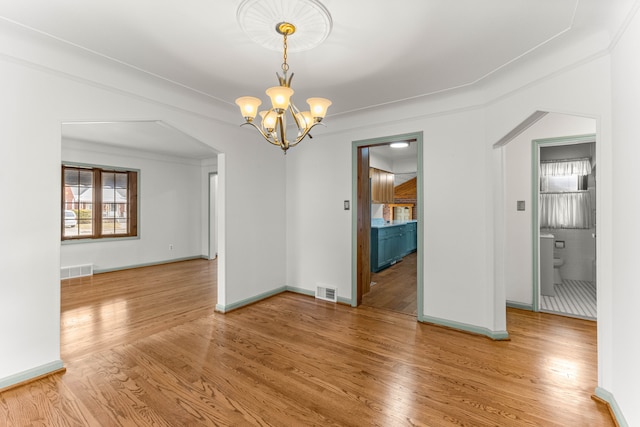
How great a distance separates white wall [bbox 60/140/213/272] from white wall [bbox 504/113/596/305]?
22.8 ft

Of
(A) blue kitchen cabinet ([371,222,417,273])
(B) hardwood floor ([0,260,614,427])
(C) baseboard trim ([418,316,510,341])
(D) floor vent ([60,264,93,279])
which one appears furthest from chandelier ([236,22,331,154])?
(D) floor vent ([60,264,93,279])

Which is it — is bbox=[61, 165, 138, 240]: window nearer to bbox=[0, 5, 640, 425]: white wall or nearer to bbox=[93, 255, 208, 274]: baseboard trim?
bbox=[93, 255, 208, 274]: baseboard trim

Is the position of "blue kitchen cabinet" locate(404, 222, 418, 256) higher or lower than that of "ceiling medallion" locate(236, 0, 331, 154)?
lower

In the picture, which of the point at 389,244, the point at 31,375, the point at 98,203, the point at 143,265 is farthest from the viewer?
the point at 143,265

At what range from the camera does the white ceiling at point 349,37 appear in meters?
1.84

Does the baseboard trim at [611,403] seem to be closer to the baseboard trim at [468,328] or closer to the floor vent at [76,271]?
the baseboard trim at [468,328]

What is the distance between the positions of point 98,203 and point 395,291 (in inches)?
250

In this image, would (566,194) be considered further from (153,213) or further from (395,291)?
(153,213)

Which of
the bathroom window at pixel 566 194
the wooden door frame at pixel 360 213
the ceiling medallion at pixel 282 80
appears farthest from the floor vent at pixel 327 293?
the bathroom window at pixel 566 194

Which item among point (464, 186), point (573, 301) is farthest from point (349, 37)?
point (573, 301)

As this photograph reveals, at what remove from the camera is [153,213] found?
6922 mm

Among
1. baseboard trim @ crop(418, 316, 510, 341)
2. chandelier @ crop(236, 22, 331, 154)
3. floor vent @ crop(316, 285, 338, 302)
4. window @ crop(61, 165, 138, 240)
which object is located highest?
chandelier @ crop(236, 22, 331, 154)

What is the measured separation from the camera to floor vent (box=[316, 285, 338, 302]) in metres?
4.25

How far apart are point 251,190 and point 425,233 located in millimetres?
2463
